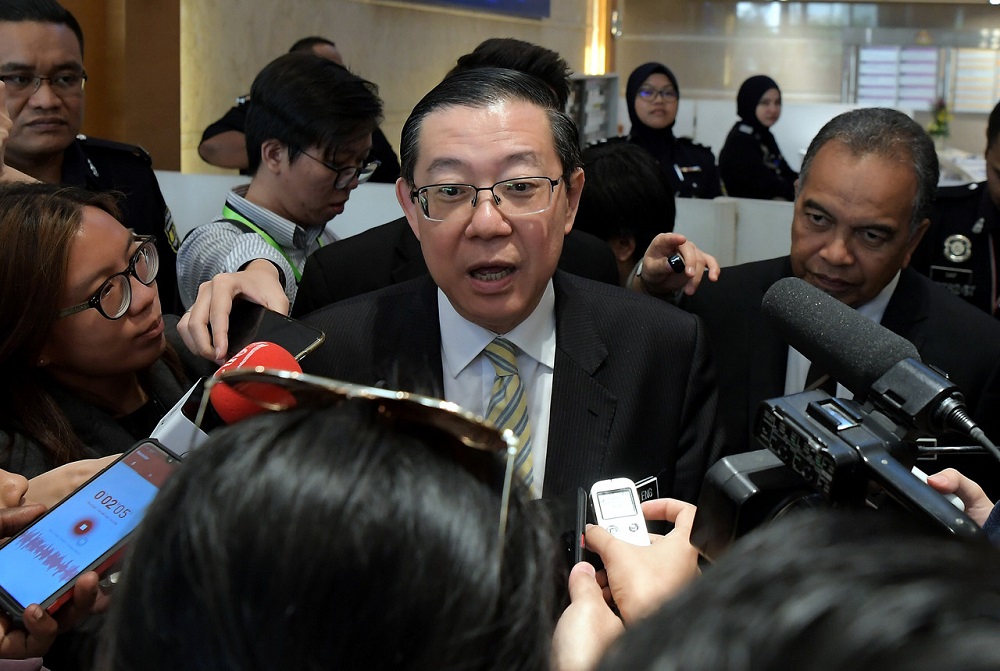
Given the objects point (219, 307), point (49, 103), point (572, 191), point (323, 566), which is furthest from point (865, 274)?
point (49, 103)

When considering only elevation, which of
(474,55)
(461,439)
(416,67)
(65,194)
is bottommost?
(461,439)

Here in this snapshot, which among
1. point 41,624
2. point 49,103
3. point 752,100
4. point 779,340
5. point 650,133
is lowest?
point 41,624

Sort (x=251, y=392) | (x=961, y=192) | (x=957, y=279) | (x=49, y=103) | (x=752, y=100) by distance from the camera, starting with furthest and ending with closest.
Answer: (x=752, y=100) → (x=961, y=192) → (x=957, y=279) → (x=49, y=103) → (x=251, y=392)

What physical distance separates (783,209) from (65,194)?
101 inches

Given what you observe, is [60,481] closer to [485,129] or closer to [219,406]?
[219,406]

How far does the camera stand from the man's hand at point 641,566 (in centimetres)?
92

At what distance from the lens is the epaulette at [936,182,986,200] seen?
10.2 ft

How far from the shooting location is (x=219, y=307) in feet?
5.30

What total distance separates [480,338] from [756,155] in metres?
5.24

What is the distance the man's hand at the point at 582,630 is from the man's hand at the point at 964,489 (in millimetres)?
554

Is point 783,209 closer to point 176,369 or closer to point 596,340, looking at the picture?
point 596,340

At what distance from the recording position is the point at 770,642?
16.3 inches

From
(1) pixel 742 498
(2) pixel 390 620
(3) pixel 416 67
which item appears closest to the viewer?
(2) pixel 390 620

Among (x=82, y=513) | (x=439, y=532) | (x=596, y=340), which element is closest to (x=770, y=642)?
(x=439, y=532)
